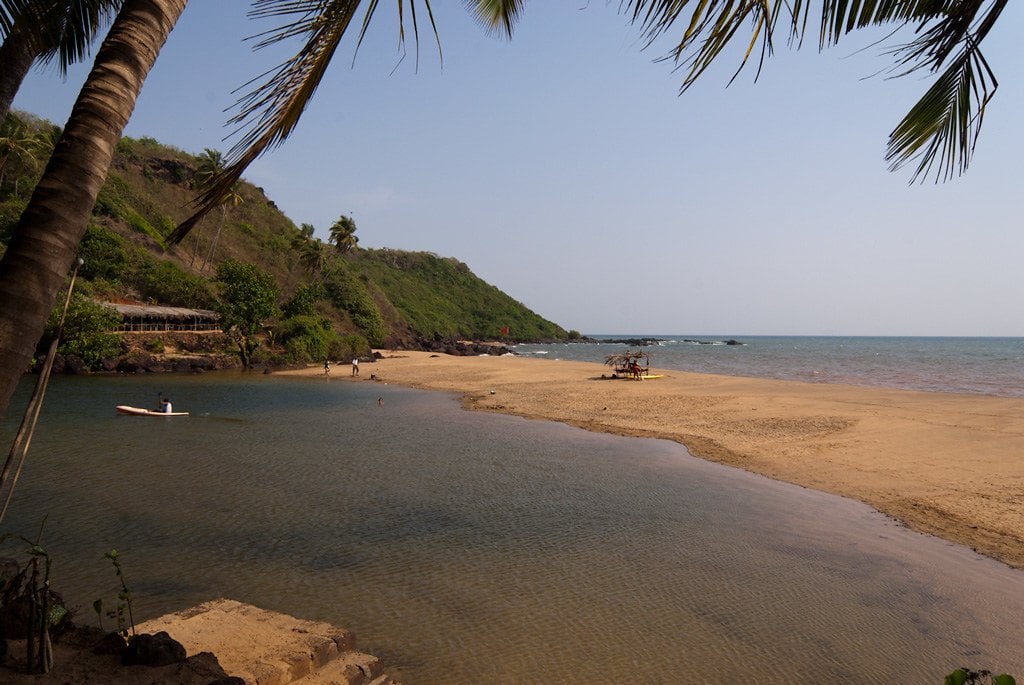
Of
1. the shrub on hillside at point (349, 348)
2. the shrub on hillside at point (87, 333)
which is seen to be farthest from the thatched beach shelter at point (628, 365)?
the shrub on hillside at point (87, 333)

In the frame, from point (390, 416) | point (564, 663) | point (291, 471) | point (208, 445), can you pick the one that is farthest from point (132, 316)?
point (564, 663)

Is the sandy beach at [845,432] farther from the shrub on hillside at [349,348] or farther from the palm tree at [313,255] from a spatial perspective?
the palm tree at [313,255]

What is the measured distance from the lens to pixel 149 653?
Result: 3795 millimetres

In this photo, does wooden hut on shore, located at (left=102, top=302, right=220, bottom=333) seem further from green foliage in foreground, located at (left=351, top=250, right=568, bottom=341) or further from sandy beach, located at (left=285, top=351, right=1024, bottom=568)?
green foliage in foreground, located at (left=351, top=250, right=568, bottom=341)

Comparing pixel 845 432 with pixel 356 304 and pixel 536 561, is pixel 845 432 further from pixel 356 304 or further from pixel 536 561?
pixel 356 304

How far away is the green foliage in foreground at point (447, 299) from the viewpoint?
→ 11025 cm

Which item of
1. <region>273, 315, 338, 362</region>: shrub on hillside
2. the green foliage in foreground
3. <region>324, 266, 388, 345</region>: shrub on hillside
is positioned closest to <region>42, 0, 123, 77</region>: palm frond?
<region>273, 315, 338, 362</region>: shrub on hillside

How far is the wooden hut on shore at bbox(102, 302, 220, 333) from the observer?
133 feet

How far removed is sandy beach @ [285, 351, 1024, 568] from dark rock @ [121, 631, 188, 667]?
32.0 ft

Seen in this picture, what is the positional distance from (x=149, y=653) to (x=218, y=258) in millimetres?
68824

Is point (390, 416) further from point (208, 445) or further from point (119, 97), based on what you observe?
point (119, 97)

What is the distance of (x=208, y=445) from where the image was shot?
1633 centimetres

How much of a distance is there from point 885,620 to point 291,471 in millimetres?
11104

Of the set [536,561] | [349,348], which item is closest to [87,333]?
[349,348]
